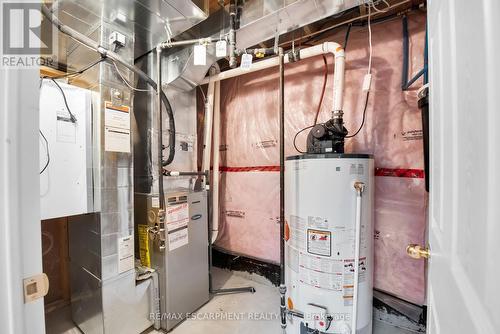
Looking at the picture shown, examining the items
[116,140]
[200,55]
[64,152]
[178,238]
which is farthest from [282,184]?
[64,152]

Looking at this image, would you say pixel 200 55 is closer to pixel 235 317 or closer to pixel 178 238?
pixel 178 238

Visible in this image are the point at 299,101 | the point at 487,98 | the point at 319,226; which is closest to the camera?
the point at 487,98

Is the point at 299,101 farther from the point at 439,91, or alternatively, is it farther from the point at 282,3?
the point at 439,91

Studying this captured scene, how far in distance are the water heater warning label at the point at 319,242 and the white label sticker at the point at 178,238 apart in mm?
987

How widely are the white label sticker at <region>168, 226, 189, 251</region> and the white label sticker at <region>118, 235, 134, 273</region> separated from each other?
261 mm

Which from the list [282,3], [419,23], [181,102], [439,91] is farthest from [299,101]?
[439,91]

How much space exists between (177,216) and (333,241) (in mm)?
1140

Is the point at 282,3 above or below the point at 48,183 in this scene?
above

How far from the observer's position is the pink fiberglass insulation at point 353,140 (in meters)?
1.57

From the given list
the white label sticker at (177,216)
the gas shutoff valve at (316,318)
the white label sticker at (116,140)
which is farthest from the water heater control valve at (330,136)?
the white label sticker at (116,140)

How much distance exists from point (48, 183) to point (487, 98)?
69.1 inches

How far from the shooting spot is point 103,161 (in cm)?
140

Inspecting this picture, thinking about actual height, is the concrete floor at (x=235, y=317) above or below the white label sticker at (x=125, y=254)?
below

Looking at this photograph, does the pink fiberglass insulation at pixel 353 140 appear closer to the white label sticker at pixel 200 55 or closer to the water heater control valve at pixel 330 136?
the water heater control valve at pixel 330 136
